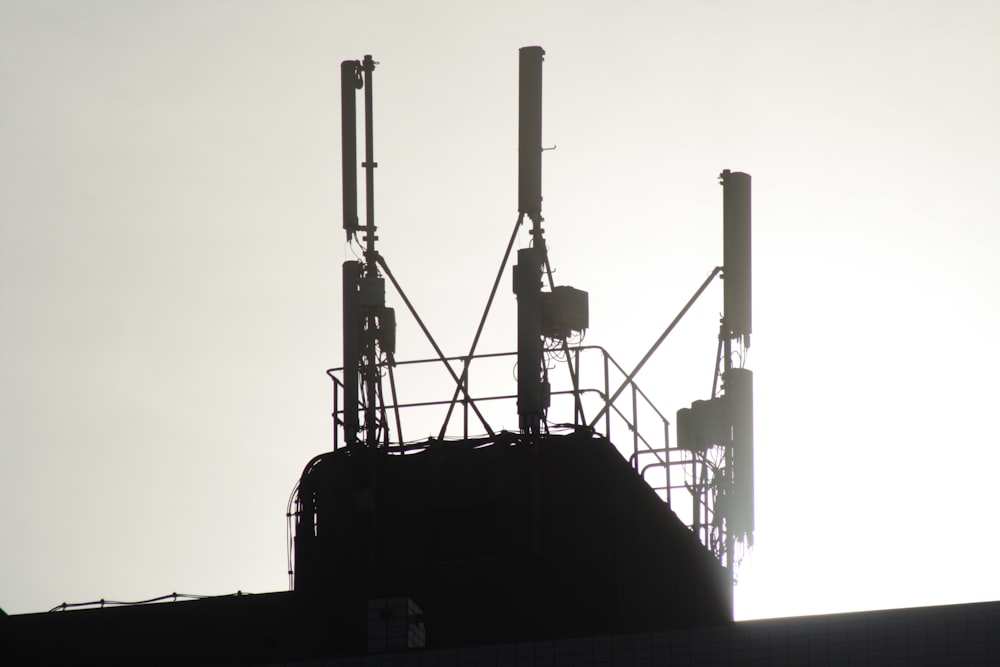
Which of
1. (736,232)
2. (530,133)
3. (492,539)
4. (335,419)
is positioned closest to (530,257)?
(530,133)

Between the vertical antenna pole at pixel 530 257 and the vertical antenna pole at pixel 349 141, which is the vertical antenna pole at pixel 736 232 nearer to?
the vertical antenna pole at pixel 530 257

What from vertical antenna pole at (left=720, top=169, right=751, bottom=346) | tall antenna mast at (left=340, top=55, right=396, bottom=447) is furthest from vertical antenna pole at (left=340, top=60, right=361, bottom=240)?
vertical antenna pole at (left=720, top=169, right=751, bottom=346)

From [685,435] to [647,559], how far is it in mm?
5362

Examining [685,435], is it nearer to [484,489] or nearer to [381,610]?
[484,489]

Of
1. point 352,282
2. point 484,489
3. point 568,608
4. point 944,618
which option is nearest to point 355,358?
point 352,282

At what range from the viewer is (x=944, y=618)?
22.0 m

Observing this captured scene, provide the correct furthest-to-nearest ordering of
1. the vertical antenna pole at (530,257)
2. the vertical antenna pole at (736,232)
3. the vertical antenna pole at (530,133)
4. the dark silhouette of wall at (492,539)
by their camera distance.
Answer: the vertical antenna pole at (736,232)
the vertical antenna pole at (530,133)
the vertical antenna pole at (530,257)
the dark silhouette of wall at (492,539)

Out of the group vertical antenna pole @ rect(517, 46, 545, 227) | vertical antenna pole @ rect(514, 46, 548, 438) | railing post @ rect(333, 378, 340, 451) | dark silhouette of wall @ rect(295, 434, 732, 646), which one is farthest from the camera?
railing post @ rect(333, 378, 340, 451)

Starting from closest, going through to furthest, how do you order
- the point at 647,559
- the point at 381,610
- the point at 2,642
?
the point at 381,610
the point at 2,642
the point at 647,559

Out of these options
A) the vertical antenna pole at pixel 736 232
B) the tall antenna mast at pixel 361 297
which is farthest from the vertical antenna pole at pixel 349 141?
the vertical antenna pole at pixel 736 232

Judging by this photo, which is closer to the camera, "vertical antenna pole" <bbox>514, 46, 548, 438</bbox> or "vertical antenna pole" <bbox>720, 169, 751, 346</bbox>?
"vertical antenna pole" <bbox>514, 46, 548, 438</bbox>

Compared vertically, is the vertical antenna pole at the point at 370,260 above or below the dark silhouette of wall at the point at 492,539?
above

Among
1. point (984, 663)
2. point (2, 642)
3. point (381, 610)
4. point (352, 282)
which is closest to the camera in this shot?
point (984, 663)

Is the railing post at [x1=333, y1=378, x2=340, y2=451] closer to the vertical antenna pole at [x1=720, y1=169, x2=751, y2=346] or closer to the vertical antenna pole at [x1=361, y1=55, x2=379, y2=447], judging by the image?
the vertical antenna pole at [x1=361, y1=55, x2=379, y2=447]
